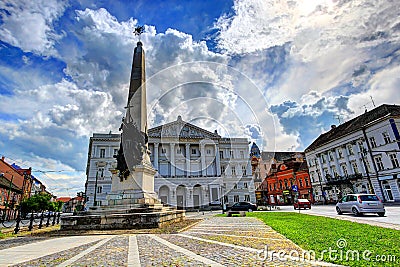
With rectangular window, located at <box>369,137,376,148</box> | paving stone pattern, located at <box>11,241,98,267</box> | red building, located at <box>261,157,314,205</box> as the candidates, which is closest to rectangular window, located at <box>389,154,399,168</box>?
rectangular window, located at <box>369,137,376,148</box>

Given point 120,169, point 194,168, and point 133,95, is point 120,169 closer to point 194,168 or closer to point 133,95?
point 133,95

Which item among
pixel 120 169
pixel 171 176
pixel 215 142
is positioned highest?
pixel 215 142

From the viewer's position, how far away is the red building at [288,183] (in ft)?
149

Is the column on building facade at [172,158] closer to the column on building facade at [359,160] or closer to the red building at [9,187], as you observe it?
the red building at [9,187]

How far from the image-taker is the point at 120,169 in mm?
12258

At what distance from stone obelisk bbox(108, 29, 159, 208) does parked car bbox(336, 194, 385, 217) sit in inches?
493

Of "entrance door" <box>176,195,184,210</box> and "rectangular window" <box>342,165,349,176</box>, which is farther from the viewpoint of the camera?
"entrance door" <box>176,195,184,210</box>

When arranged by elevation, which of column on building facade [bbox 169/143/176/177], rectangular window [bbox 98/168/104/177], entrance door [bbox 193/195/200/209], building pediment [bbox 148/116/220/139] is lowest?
entrance door [bbox 193/195/200/209]

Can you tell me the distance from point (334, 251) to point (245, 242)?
2.02m

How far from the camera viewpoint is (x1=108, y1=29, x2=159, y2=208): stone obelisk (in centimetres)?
1133

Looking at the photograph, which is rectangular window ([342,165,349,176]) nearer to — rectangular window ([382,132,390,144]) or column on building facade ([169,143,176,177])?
rectangular window ([382,132,390,144])

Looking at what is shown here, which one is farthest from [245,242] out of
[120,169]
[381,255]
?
[120,169]

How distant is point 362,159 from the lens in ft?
106

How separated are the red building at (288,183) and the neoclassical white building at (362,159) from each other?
2582mm
